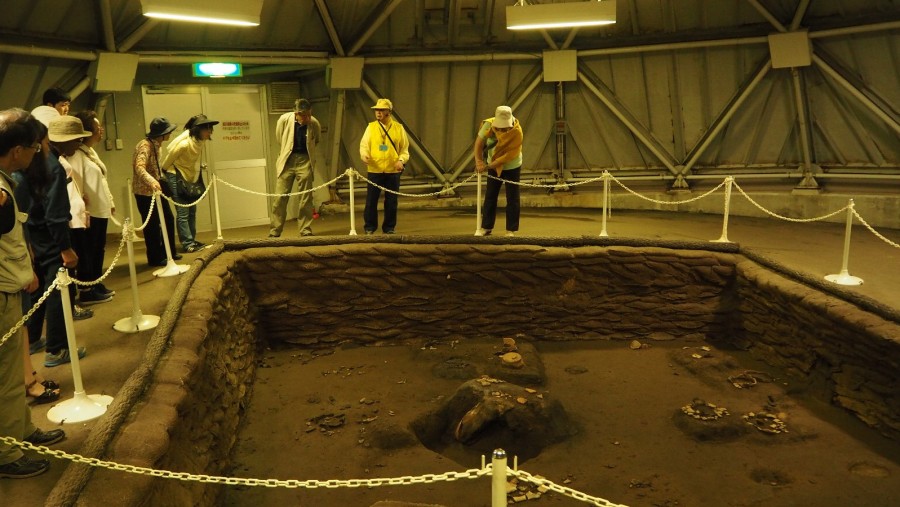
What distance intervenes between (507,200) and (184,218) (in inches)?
157

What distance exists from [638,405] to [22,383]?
5.58 meters

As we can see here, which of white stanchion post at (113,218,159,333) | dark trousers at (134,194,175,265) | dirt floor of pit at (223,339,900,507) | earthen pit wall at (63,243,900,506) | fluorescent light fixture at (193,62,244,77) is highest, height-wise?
fluorescent light fixture at (193,62,244,77)

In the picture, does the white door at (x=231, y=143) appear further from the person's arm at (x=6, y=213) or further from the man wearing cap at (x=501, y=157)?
the person's arm at (x=6, y=213)

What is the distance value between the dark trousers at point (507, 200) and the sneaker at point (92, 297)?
438cm

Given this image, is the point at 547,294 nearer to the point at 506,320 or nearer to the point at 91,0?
the point at 506,320

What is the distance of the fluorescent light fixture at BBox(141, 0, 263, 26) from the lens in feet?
25.9

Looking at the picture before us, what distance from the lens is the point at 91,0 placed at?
9320 mm

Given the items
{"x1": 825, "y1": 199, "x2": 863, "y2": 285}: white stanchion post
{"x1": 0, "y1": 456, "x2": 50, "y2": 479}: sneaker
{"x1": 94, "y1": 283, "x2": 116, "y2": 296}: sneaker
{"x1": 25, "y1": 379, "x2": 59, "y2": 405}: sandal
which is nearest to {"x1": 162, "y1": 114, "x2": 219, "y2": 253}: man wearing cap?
{"x1": 94, "y1": 283, "x2": 116, "y2": 296}: sneaker

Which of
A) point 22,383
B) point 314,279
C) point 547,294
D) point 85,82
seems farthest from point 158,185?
point 547,294

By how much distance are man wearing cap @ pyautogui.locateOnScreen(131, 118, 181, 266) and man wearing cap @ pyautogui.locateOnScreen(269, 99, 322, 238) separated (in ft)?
4.56

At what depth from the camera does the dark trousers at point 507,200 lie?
897 centimetres

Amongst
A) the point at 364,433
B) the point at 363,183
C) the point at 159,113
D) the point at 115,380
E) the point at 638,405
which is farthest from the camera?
the point at 363,183

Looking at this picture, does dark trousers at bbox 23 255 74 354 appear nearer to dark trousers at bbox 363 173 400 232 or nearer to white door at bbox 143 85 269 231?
dark trousers at bbox 363 173 400 232

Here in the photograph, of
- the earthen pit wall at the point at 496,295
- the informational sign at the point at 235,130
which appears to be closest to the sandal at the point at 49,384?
the earthen pit wall at the point at 496,295
